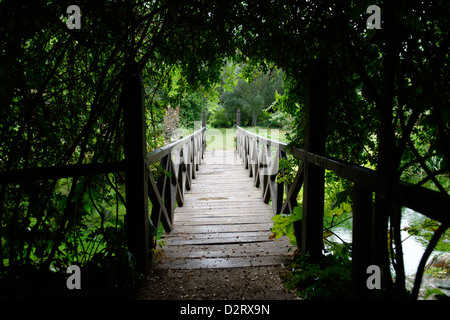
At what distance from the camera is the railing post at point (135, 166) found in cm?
172

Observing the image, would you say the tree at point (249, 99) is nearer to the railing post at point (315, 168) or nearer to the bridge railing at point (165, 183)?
the bridge railing at point (165, 183)

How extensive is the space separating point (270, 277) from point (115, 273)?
3.60 feet

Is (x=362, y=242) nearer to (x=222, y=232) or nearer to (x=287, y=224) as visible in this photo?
(x=287, y=224)

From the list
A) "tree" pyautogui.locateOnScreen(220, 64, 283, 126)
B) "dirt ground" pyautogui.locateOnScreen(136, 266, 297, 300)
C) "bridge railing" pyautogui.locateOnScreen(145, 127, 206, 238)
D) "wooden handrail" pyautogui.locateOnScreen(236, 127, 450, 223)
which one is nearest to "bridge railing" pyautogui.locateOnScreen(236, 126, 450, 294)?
"wooden handrail" pyautogui.locateOnScreen(236, 127, 450, 223)

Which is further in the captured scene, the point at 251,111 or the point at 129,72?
the point at 251,111

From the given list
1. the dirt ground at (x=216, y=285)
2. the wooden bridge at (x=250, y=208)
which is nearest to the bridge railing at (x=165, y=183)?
the wooden bridge at (x=250, y=208)

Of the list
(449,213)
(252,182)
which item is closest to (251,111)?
(252,182)

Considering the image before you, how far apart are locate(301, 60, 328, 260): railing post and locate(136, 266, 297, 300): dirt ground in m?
0.38

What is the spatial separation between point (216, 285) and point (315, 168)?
1.11m

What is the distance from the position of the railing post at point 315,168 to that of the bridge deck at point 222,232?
38 cm

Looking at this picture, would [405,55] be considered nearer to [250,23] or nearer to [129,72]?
[250,23]
